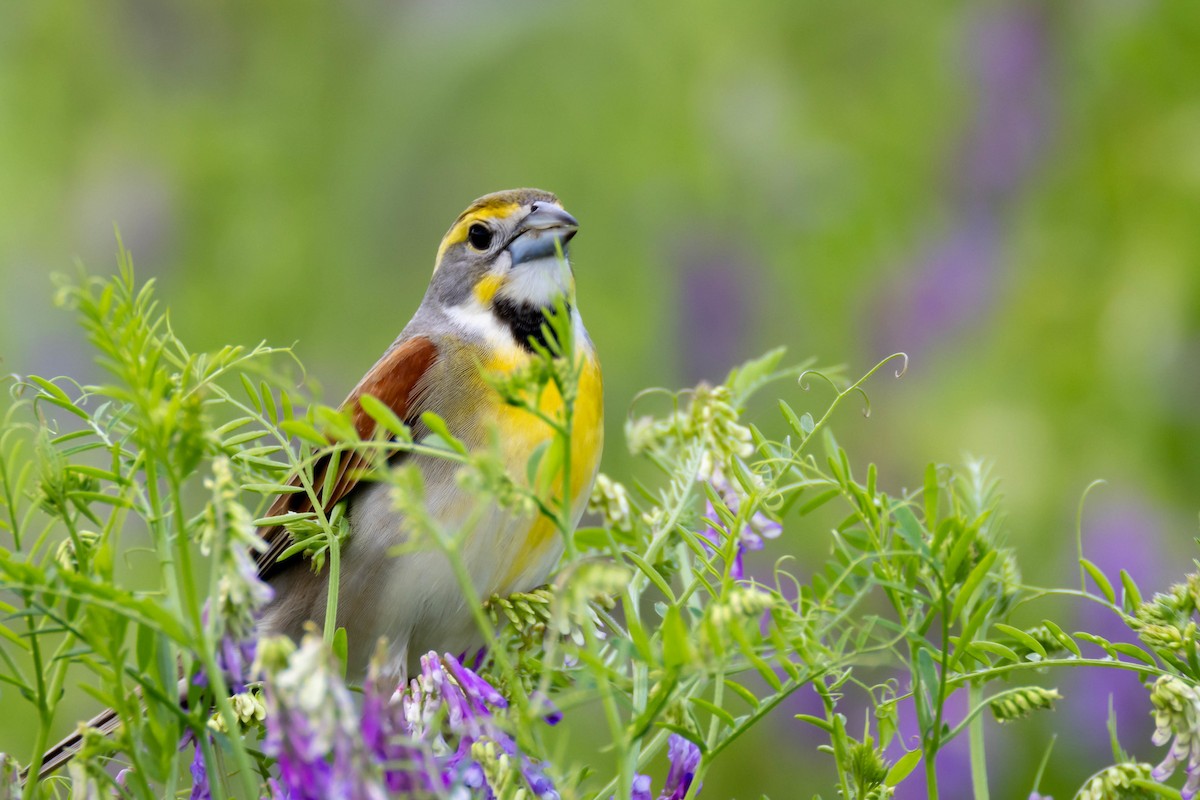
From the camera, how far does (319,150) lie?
18.9 feet

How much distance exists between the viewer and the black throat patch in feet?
8.66

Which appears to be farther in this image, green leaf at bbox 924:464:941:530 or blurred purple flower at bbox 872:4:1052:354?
blurred purple flower at bbox 872:4:1052:354

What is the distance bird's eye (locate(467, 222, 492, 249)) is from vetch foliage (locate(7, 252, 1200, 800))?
1440mm

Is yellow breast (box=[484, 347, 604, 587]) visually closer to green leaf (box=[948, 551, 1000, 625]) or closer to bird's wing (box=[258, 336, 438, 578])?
bird's wing (box=[258, 336, 438, 578])

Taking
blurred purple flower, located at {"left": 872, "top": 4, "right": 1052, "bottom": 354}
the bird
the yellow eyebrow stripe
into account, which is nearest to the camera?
the bird

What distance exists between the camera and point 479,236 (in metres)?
2.88

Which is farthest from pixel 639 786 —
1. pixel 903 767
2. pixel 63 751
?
pixel 63 751

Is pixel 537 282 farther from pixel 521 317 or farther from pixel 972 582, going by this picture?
pixel 972 582

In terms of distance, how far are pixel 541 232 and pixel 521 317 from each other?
175mm

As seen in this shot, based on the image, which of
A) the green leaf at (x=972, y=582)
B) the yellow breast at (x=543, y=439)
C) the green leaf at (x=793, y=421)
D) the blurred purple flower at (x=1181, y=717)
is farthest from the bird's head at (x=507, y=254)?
the blurred purple flower at (x=1181, y=717)

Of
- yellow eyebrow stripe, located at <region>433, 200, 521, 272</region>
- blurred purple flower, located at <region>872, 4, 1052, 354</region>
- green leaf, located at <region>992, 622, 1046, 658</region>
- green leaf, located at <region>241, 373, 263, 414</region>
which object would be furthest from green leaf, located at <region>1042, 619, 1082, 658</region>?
blurred purple flower, located at <region>872, 4, 1052, 354</region>

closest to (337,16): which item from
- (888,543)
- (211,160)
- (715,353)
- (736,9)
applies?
(211,160)

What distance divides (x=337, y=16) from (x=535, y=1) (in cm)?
123

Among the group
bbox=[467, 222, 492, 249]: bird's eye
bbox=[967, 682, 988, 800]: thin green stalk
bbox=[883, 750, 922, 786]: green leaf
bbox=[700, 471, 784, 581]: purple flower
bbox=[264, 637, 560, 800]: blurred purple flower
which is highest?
bbox=[467, 222, 492, 249]: bird's eye
